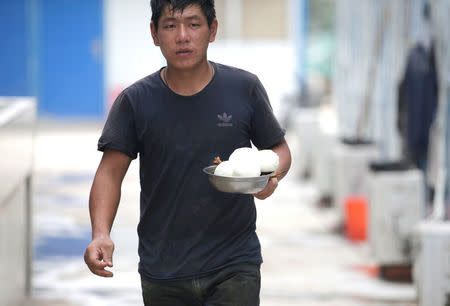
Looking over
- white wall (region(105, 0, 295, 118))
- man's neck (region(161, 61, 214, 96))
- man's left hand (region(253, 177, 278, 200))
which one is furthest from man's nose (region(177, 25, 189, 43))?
white wall (region(105, 0, 295, 118))

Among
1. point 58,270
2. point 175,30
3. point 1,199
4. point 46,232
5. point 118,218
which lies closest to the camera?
point 175,30

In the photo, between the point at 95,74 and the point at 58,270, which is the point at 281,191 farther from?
the point at 95,74

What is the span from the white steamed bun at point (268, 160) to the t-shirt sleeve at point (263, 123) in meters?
0.13

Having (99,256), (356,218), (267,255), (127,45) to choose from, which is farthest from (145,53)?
(99,256)

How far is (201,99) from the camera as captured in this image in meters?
3.06

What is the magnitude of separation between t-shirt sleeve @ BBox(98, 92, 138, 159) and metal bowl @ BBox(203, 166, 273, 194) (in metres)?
0.30

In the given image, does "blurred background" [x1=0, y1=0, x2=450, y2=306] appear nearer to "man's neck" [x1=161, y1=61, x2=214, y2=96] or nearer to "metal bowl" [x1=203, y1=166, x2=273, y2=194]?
"man's neck" [x1=161, y1=61, x2=214, y2=96]

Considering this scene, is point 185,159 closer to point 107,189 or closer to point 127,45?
point 107,189

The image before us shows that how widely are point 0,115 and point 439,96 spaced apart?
13.6 ft

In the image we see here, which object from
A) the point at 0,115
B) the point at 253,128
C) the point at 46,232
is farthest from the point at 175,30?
the point at 46,232

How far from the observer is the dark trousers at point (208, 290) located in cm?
310

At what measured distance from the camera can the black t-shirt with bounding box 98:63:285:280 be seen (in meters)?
3.05

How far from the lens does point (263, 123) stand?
3174 mm

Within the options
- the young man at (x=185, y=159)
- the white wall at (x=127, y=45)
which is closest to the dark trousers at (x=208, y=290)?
the young man at (x=185, y=159)
